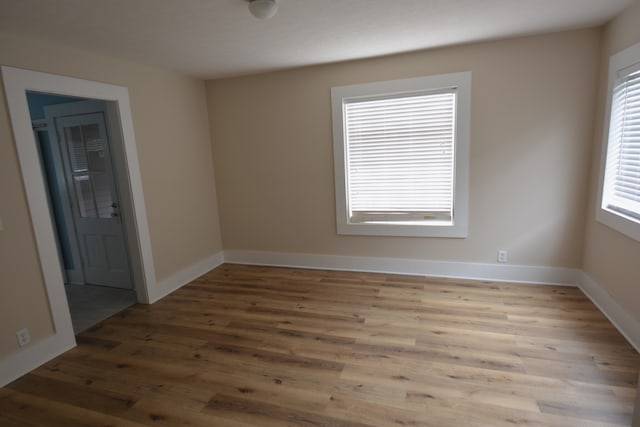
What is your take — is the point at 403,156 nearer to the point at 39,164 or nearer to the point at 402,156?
the point at 402,156

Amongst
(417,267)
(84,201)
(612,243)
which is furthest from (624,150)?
(84,201)

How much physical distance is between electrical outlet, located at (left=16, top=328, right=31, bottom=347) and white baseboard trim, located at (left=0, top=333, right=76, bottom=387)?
0.04 meters

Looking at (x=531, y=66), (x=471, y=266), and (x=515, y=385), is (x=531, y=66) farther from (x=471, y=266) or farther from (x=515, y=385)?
(x=515, y=385)

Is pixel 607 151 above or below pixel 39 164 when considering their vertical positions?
Answer: below

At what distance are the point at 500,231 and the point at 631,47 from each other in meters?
1.88

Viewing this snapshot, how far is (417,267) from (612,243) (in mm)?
1807

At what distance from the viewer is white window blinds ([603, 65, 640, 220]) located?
2.49 metres

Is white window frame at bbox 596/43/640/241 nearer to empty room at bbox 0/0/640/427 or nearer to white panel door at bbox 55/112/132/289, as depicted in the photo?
empty room at bbox 0/0/640/427

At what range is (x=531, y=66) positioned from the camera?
323 cm

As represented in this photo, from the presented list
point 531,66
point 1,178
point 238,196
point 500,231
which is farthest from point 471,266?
point 1,178

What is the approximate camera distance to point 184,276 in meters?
4.09

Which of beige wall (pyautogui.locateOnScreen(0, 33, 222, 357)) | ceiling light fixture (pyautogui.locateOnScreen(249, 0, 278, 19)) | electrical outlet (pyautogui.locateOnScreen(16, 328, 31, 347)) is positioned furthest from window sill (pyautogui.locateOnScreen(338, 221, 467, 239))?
electrical outlet (pyautogui.locateOnScreen(16, 328, 31, 347))

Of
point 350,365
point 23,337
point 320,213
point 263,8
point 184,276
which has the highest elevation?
point 263,8

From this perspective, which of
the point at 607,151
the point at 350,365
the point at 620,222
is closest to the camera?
the point at 350,365
